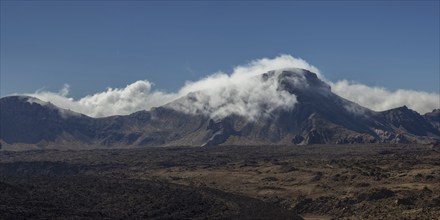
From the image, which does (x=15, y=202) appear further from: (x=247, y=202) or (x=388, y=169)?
(x=388, y=169)

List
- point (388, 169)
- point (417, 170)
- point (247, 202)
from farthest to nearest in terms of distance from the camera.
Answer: point (388, 169) → point (417, 170) → point (247, 202)

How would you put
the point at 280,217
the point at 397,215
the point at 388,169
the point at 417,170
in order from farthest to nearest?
the point at 388,169 → the point at 417,170 → the point at 280,217 → the point at 397,215

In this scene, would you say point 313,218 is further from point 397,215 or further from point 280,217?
point 397,215

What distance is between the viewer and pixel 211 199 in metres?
139

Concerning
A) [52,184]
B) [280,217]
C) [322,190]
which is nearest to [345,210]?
[280,217]

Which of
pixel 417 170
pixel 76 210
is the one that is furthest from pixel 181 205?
pixel 417 170

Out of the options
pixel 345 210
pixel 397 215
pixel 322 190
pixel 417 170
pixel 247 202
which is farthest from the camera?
pixel 417 170

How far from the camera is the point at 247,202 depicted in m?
137

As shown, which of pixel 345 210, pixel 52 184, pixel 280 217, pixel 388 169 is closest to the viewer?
pixel 280 217

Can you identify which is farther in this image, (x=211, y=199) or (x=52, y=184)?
(x=52, y=184)

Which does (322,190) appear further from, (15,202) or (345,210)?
(15,202)

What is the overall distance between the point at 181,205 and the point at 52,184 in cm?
5716

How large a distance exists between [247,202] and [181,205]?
680 inches

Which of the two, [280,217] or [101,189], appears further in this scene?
[101,189]
